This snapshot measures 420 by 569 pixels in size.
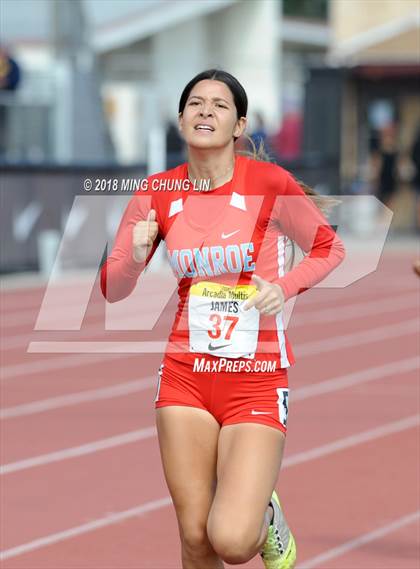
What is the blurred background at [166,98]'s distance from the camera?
19.6m

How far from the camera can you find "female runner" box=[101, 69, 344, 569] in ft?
16.0

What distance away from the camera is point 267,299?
4.65m

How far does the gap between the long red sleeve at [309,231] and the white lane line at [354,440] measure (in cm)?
344

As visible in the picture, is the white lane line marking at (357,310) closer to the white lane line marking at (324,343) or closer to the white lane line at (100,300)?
the white lane line at (100,300)

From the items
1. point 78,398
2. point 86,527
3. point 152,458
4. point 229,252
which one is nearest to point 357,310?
point 78,398

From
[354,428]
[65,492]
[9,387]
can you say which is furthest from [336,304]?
[65,492]

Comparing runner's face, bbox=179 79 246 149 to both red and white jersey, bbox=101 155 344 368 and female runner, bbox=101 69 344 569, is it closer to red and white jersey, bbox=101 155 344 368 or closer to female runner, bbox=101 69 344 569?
female runner, bbox=101 69 344 569

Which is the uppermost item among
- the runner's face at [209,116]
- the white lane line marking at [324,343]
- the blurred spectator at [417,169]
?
the runner's face at [209,116]

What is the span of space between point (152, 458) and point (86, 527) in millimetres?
1649

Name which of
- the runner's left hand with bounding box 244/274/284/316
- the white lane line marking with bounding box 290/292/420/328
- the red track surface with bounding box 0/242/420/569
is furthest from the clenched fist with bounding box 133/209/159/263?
the white lane line marking with bounding box 290/292/420/328

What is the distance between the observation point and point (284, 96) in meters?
44.0

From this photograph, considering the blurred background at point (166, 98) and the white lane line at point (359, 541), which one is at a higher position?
the white lane line at point (359, 541)

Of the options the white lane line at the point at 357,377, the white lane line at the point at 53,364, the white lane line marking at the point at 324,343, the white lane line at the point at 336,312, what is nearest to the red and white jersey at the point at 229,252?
the white lane line at the point at 357,377

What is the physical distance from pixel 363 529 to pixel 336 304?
34.3ft
